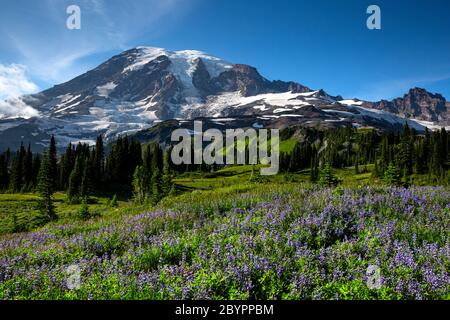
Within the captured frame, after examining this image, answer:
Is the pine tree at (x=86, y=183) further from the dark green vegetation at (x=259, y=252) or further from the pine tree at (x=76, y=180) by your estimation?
the dark green vegetation at (x=259, y=252)

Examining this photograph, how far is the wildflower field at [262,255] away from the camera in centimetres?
601

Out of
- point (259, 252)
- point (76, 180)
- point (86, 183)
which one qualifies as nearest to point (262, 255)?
point (259, 252)

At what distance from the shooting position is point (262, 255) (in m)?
7.23

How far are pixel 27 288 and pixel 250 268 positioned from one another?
404 centimetres

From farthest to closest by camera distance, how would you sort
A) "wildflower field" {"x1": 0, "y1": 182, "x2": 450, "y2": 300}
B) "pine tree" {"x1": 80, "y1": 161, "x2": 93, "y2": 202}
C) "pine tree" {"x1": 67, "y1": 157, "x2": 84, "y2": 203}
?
"pine tree" {"x1": 67, "y1": 157, "x2": 84, "y2": 203}
"pine tree" {"x1": 80, "y1": 161, "x2": 93, "y2": 202}
"wildflower field" {"x1": 0, "y1": 182, "x2": 450, "y2": 300}

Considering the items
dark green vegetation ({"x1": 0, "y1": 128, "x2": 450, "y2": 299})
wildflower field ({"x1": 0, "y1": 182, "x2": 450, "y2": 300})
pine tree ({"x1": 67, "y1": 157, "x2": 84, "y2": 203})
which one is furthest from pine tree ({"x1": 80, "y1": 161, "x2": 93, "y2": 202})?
wildflower field ({"x1": 0, "y1": 182, "x2": 450, "y2": 300})

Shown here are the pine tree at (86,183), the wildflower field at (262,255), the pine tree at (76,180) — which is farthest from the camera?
the pine tree at (76,180)

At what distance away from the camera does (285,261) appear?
678 centimetres

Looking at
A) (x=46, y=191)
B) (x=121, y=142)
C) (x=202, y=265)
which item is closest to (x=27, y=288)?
(x=202, y=265)

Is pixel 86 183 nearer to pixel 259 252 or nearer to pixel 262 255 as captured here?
pixel 259 252

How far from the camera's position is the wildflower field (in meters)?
6.01

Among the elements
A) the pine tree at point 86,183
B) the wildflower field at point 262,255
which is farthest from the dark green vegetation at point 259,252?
the pine tree at point 86,183

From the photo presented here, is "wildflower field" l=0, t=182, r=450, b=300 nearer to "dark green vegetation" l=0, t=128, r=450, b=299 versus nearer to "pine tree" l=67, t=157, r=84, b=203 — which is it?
"dark green vegetation" l=0, t=128, r=450, b=299
